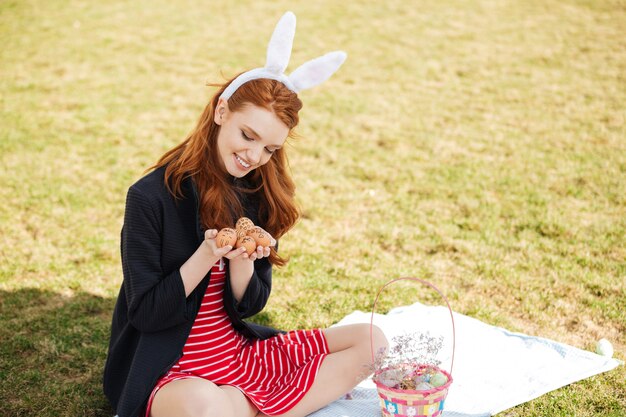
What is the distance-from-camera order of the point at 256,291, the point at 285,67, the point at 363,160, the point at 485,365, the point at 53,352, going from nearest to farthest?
the point at 285,67, the point at 256,291, the point at 485,365, the point at 53,352, the point at 363,160

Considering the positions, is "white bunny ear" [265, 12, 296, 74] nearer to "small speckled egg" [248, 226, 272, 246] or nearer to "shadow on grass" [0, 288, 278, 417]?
"small speckled egg" [248, 226, 272, 246]

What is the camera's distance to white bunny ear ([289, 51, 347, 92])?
263 centimetres

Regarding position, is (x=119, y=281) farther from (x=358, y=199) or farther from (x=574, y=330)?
(x=574, y=330)

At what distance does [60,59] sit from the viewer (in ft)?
28.1

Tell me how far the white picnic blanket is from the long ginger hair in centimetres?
96

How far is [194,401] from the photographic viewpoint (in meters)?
2.40

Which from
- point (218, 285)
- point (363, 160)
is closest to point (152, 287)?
point (218, 285)

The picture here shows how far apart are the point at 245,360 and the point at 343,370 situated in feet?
1.39

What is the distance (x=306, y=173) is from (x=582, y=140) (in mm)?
2772

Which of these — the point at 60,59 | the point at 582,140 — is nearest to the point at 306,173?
the point at 582,140

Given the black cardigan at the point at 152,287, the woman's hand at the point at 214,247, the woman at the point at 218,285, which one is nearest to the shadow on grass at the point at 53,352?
the woman at the point at 218,285

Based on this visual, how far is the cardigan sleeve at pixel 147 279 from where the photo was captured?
2.48 meters

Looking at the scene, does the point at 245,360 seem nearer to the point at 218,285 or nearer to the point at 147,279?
the point at 218,285

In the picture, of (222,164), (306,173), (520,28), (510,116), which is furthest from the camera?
(520,28)
